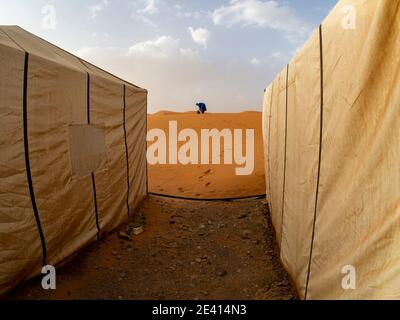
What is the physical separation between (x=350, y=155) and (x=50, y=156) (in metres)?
3.18

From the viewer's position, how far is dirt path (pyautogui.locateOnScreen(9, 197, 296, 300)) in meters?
3.67

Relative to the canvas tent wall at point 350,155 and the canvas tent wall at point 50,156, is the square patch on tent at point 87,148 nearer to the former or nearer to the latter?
the canvas tent wall at point 50,156

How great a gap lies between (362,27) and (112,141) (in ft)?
14.1

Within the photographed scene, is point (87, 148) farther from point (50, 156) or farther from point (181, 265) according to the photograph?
point (181, 265)

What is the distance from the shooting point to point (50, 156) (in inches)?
146

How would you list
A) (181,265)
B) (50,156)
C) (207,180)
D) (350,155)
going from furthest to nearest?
(207,180) → (181,265) → (50,156) → (350,155)

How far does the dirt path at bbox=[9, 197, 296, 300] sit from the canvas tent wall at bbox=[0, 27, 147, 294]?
32 cm

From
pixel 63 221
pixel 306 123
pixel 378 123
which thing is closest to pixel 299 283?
pixel 306 123

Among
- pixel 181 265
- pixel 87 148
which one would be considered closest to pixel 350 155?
pixel 181 265

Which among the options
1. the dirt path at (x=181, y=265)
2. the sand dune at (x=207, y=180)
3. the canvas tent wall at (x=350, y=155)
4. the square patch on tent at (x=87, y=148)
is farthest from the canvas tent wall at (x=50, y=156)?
the sand dune at (x=207, y=180)

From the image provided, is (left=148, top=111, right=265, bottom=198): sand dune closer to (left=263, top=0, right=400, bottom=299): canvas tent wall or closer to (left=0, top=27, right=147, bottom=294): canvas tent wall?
(left=0, top=27, right=147, bottom=294): canvas tent wall

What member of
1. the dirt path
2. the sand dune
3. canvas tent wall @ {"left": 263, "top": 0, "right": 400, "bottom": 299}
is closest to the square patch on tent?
the dirt path

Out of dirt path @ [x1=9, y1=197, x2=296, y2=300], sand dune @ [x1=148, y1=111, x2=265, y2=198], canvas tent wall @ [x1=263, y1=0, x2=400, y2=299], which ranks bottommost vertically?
dirt path @ [x1=9, y1=197, x2=296, y2=300]

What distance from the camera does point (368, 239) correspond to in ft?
5.71
